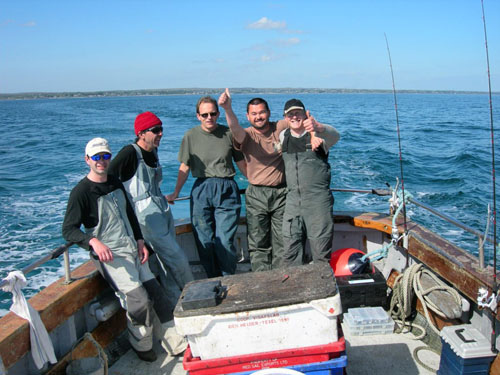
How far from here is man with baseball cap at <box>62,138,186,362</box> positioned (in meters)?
2.84

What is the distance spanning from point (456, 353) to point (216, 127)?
274 centimetres

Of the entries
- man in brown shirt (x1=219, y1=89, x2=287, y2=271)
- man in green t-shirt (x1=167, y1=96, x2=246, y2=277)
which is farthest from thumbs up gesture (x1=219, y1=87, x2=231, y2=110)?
man in green t-shirt (x1=167, y1=96, x2=246, y2=277)

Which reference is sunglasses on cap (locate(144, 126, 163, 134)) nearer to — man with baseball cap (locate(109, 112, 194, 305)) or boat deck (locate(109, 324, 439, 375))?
man with baseball cap (locate(109, 112, 194, 305))

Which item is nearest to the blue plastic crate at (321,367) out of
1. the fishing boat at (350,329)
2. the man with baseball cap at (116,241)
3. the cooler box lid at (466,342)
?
the fishing boat at (350,329)

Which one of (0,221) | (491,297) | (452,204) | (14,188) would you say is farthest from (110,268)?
(14,188)

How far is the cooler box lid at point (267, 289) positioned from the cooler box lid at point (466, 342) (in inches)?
39.1

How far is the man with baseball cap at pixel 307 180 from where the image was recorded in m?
3.64

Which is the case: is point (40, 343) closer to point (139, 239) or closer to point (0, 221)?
point (139, 239)

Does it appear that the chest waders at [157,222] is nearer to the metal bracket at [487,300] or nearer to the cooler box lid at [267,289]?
the cooler box lid at [267,289]

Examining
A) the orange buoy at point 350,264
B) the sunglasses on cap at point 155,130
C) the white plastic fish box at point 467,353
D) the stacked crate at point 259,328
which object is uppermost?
the sunglasses on cap at point 155,130

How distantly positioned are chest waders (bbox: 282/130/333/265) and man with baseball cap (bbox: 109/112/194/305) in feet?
3.58

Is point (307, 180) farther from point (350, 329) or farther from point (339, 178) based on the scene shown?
point (339, 178)

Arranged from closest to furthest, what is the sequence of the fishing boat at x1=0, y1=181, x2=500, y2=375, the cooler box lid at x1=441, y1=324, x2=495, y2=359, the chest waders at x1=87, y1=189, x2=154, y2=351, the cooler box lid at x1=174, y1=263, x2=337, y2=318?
the cooler box lid at x1=174, y1=263, x2=337, y2=318
the cooler box lid at x1=441, y1=324, x2=495, y2=359
the fishing boat at x1=0, y1=181, x2=500, y2=375
the chest waders at x1=87, y1=189, x2=154, y2=351

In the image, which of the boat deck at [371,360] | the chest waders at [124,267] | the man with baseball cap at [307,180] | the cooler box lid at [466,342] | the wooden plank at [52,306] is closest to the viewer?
the wooden plank at [52,306]
